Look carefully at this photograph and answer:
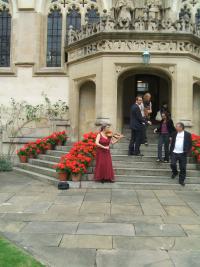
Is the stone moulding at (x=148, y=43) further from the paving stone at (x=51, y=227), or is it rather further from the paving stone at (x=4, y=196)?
the paving stone at (x=51, y=227)

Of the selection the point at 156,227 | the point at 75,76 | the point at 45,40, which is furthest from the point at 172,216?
the point at 45,40

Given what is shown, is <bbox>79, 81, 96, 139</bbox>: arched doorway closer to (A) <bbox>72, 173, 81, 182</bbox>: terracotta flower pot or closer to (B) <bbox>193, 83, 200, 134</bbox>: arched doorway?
(B) <bbox>193, 83, 200, 134</bbox>: arched doorway

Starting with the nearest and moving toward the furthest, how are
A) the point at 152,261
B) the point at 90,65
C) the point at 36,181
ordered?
1. the point at 152,261
2. the point at 36,181
3. the point at 90,65

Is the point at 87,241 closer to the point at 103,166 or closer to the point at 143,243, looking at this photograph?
the point at 143,243

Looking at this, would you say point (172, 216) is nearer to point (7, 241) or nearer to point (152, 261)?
point (152, 261)

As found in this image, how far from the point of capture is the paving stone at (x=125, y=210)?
7656mm

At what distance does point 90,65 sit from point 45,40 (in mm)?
3987

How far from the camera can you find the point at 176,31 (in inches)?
559

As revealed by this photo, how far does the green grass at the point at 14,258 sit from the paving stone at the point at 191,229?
2.74 meters

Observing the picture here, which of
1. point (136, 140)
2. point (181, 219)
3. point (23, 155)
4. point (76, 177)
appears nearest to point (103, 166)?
point (76, 177)

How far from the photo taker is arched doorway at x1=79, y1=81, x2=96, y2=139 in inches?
657

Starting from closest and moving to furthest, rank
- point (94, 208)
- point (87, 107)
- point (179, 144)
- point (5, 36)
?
1. point (94, 208)
2. point (179, 144)
3. point (87, 107)
4. point (5, 36)

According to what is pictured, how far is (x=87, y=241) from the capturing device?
18.8ft

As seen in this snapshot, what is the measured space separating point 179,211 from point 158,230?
1.62m
